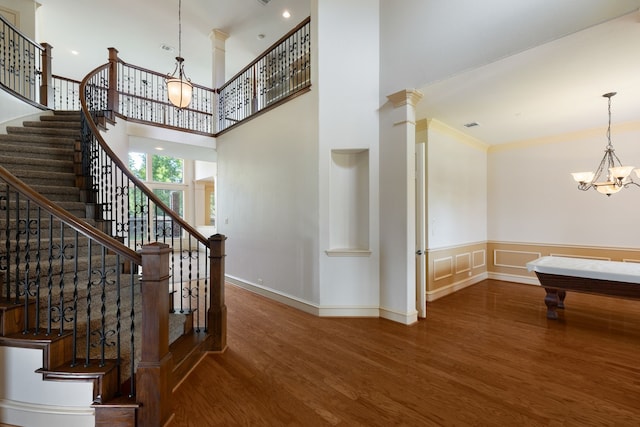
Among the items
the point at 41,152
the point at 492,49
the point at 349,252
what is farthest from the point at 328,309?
the point at 41,152

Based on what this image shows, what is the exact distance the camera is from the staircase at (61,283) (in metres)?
1.75

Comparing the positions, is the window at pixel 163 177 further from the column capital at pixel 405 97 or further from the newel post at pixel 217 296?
the column capital at pixel 405 97

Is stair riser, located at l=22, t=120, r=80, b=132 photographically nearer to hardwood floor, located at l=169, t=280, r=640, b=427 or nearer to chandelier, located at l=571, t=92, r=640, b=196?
hardwood floor, located at l=169, t=280, r=640, b=427

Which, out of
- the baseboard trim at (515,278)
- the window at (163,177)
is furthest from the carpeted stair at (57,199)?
the baseboard trim at (515,278)

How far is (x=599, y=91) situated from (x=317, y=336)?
14.7 ft

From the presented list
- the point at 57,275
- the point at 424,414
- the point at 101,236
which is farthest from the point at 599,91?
the point at 57,275

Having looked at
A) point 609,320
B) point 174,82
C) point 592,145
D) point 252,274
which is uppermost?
point 174,82

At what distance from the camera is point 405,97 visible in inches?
130

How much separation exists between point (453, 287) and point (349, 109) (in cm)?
360

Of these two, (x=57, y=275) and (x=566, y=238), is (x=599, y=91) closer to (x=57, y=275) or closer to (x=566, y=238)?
(x=566, y=238)

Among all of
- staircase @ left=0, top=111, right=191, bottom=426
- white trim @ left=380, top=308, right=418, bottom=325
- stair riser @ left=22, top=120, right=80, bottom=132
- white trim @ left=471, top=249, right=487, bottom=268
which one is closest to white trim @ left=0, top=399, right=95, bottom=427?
staircase @ left=0, top=111, right=191, bottom=426

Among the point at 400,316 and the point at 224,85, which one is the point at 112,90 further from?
the point at 400,316

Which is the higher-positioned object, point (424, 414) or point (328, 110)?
point (328, 110)

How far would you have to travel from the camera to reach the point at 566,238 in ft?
16.7
